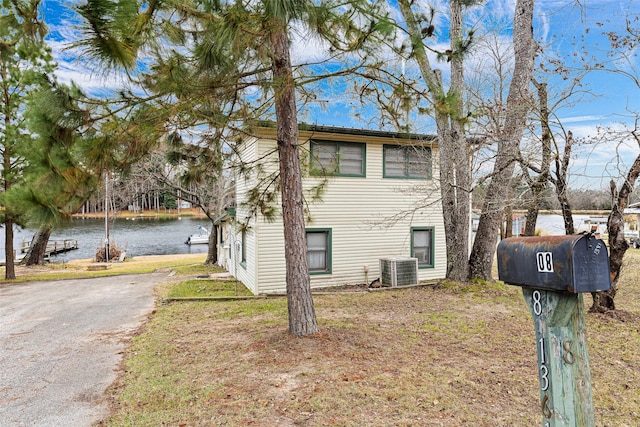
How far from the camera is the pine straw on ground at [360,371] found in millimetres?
3285

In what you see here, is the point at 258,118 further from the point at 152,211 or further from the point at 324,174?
the point at 152,211

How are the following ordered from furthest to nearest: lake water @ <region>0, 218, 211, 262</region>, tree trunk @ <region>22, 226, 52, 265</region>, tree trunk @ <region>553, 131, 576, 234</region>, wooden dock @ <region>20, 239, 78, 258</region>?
lake water @ <region>0, 218, 211, 262</region>, wooden dock @ <region>20, 239, 78, 258</region>, tree trunk @ <region>22, 226, 52, 265</region>, tree trunk @ <region>553, 131, 576, 234</region>

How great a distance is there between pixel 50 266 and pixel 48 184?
1834 cm

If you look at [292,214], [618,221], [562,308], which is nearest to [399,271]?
[618,221]

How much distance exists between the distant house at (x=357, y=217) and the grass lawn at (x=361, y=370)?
284cm

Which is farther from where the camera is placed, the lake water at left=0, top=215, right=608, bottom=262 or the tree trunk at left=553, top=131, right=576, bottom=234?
the lake water at left=0, top=215, right=608, bottom=262

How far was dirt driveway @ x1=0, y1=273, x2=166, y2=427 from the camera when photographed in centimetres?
378

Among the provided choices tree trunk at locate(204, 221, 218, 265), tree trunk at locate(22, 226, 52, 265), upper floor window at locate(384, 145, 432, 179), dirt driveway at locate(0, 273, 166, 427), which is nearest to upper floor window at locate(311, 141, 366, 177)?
upper floor window at locate(384, 145, 432, 179)

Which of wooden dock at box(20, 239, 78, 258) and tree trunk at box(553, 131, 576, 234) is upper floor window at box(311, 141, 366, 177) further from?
wooden dock at box(20, 239, 78, 258)

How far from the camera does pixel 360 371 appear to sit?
4.13 metres

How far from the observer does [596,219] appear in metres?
24.1

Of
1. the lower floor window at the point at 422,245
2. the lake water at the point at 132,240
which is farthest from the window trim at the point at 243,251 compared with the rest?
the lake water at the point at 132,240

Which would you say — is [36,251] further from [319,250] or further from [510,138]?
[510,138]

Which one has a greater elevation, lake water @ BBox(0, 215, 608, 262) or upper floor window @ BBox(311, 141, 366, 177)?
upper floor window @ BBox(311, 141, 366, 177)
